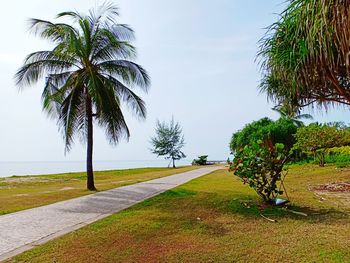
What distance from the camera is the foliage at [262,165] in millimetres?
8398

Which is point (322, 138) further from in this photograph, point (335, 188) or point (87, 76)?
point (87, 76)

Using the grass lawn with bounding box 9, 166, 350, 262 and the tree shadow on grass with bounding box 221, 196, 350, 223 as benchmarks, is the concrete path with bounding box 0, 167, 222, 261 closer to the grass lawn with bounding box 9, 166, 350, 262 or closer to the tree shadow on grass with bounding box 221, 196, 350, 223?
Answer: the grass lawn with bounding box 9, 166, 350, 262

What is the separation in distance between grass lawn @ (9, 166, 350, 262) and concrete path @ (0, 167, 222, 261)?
414 millimetres

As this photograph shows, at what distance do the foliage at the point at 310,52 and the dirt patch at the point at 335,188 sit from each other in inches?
120

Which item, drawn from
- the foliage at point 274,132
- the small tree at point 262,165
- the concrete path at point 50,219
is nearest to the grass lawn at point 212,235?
the concrete path at point 50,219

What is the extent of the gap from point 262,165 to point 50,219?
5.38m

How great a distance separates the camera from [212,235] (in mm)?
6059

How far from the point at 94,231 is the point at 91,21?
10.3 metres

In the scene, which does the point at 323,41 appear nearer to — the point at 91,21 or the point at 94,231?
the point at 94,231

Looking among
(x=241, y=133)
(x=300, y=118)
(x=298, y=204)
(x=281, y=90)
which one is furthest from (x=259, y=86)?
(x=300, y=118)

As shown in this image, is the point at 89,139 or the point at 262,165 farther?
the point at 89,139

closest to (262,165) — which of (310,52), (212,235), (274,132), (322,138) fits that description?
(212,235)

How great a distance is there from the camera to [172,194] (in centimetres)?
1148

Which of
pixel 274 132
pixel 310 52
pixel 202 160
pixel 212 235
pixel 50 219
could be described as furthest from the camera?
pixel 202 160
